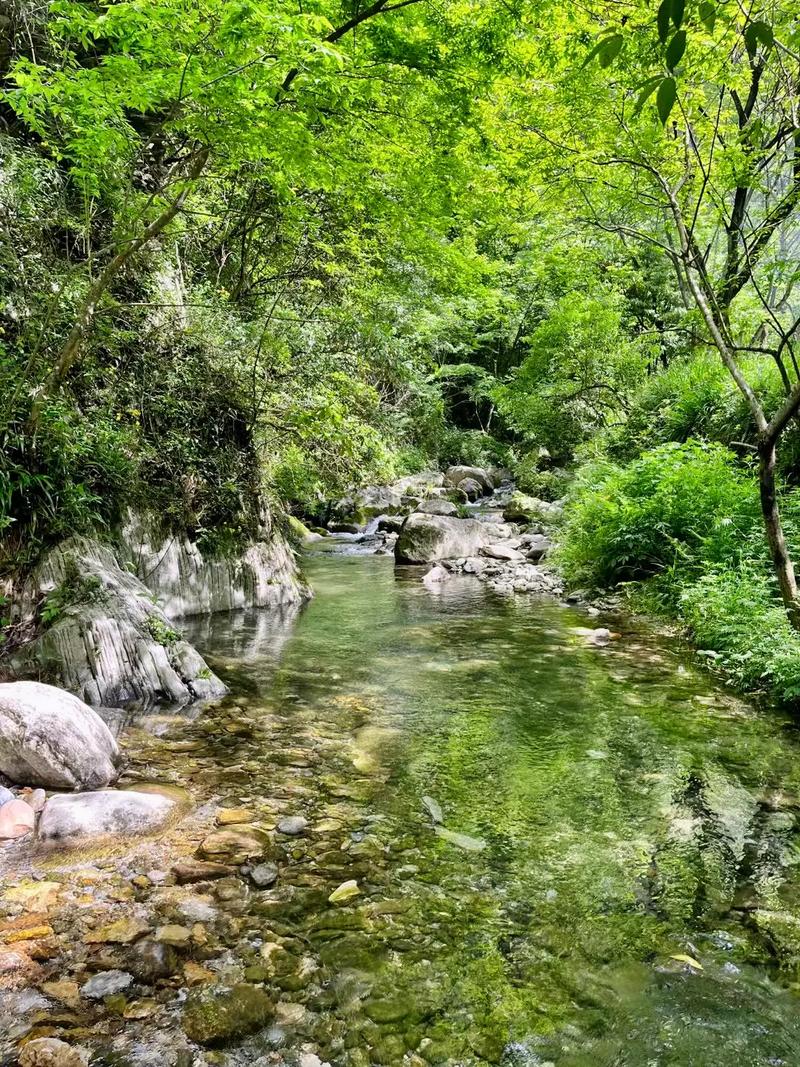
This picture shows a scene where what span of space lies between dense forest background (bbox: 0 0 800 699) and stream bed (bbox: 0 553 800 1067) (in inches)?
79.8

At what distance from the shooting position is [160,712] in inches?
208

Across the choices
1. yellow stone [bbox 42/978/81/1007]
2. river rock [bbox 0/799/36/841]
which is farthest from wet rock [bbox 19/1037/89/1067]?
river rock [bbox 0/799/36/841]

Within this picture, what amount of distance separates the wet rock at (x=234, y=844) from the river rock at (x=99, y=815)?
36 cm

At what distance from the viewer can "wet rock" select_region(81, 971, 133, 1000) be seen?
2.35 m

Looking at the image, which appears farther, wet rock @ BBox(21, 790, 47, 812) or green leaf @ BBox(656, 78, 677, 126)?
wet rock @ BBox(21, 790, 47, 812)

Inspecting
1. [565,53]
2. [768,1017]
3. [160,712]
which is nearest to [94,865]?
[160,712]

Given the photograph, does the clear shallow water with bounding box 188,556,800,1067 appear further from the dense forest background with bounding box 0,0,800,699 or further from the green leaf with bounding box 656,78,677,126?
the green leaf with bounding box 656,78,677,126

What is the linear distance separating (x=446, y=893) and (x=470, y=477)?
24004mm

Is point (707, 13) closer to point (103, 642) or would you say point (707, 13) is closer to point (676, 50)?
point (676, 50)

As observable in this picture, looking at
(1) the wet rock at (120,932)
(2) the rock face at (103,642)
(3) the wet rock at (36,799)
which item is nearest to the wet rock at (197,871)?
(1) the wet rock at (120,932)

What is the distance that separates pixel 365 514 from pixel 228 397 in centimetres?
1095

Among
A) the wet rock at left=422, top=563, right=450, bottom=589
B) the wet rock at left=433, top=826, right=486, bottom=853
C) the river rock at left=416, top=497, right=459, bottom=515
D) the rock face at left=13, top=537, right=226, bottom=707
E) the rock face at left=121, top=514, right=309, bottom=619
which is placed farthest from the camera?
the river rock at left=416, top=497, right=459, bottom=515

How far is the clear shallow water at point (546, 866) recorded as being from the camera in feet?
7.64

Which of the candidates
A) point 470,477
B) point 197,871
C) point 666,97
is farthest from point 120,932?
point 470,477
